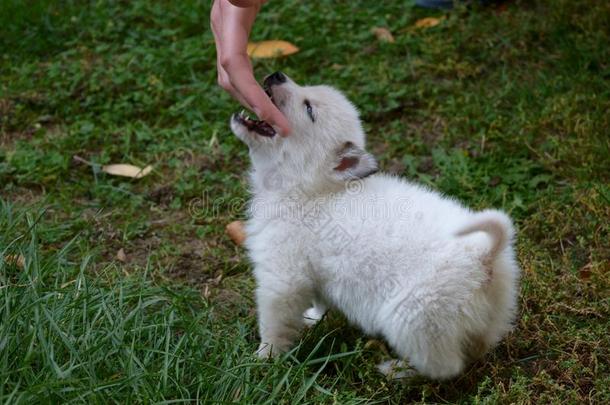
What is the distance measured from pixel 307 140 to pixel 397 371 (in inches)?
44.8

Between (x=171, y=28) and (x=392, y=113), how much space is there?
7.25 feet

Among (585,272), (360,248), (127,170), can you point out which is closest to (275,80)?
(360,248)

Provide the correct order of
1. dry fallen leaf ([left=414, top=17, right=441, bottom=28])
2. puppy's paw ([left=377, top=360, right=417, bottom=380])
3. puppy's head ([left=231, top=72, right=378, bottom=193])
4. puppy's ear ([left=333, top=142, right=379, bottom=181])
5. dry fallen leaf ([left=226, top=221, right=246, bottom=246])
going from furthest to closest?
dry fallen leaf ([left=414, top=17, right=441, bottom=28]) < dry fallen leaf ([left=226, top=221, right=246, bottom=246]) < puppy's head ([left=231, top=72, right=378, bottom=193]) < puppy's ear ([left=333, top=142, right=379, bottom=181]) < puppy's paw ([left=377, top=360, right=417, bottom=380])

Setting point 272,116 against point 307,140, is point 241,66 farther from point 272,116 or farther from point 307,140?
point 307,140

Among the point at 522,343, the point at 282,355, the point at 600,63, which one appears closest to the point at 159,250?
the point at 282,355

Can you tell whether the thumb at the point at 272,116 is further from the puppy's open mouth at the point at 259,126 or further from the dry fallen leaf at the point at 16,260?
the dry fallen leaf at the point at 16,260

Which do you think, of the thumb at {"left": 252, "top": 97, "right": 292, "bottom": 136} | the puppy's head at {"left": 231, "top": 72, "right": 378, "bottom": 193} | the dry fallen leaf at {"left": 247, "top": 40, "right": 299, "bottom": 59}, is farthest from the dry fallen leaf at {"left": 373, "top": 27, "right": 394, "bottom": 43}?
the thumb at {"left": 252, "top": 97, "right": 292, "bottom": 136}

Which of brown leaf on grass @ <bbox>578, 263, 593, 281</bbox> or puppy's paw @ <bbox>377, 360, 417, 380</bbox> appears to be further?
brown leaf on grass @ <bbox>578, 263, 593, 281</bbox>

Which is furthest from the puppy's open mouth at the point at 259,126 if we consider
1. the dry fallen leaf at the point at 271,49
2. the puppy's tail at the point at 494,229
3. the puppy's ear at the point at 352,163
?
the dry fallen leaf at the point at 271,49

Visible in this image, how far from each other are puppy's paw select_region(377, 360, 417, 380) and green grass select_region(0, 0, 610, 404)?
0.12 ft

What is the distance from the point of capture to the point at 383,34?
6.54 meters

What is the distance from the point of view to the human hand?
3559 mm

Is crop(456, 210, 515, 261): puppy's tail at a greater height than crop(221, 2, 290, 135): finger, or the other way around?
crop(221, 2, 290, 135): finger

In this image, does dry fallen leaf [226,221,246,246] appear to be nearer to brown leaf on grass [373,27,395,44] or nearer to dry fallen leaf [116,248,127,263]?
dry fallen leaf [116,248,127,263]
